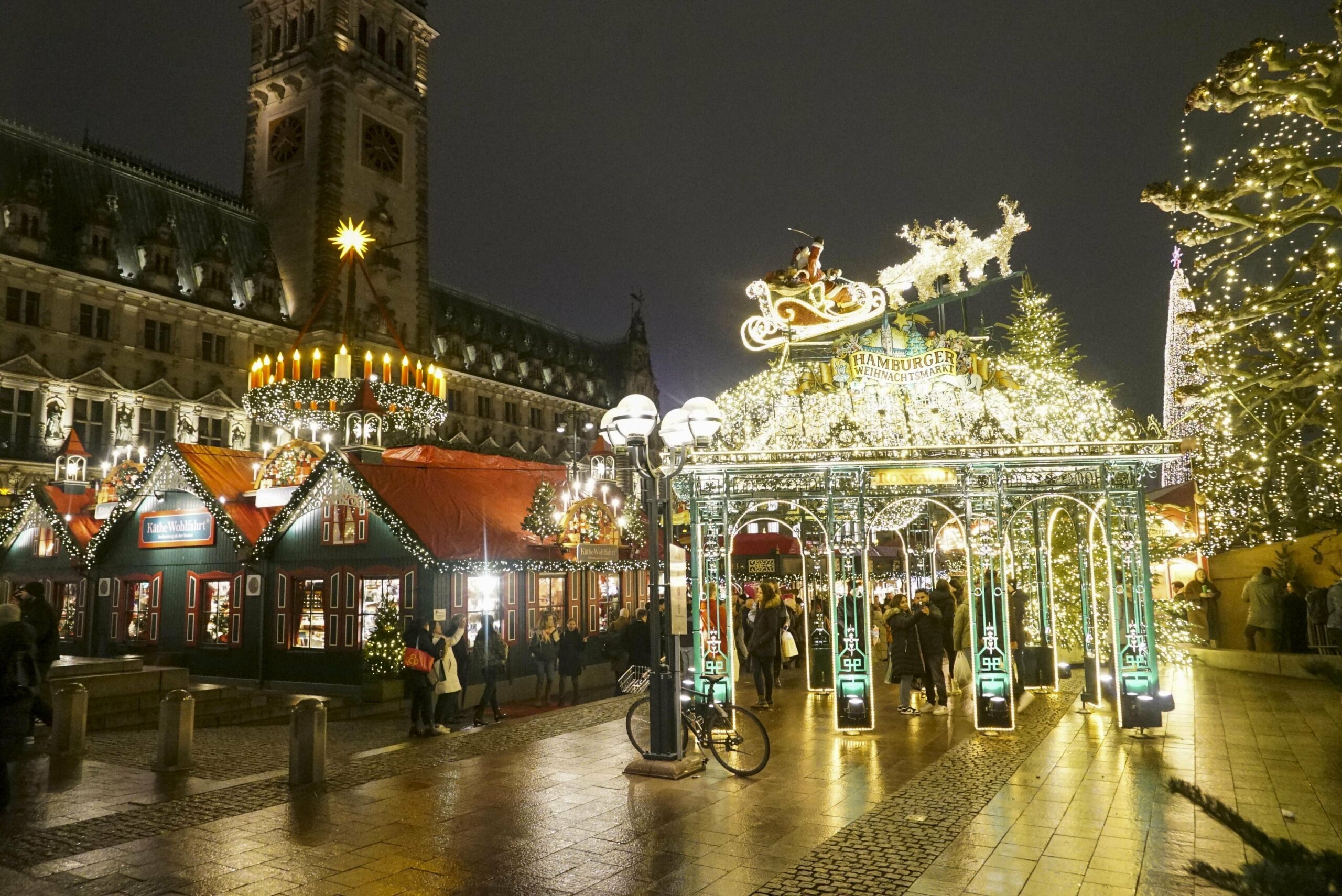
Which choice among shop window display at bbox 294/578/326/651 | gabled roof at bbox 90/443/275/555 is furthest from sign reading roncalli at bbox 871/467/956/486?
gabled roof at bbox 90/443/275/555

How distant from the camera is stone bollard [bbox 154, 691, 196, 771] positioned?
10984 mm

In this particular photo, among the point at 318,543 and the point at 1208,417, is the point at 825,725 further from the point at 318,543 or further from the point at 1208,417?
the point at 318,543

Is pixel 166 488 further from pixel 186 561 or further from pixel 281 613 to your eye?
pixel 281 613

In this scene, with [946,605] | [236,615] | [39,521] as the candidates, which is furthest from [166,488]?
[946,605]

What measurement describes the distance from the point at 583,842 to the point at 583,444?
64175 millimetres

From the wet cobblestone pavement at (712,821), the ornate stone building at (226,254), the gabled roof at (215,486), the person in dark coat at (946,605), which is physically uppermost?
the ornate stone building at (226,254)

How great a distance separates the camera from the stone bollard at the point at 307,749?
9820 millimetres

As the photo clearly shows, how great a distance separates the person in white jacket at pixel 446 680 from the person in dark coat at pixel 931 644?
704 centimetres

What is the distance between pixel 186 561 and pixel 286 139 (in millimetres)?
34427

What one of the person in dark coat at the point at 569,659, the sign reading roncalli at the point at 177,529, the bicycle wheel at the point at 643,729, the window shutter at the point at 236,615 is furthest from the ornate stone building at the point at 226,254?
the bicycle wheel at the point at 643,729

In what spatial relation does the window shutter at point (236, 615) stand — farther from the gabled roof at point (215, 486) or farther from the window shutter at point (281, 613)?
the window shutter at point (281, 613)

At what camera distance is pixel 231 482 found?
21.6 m

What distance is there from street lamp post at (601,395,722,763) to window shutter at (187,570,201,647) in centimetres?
1463

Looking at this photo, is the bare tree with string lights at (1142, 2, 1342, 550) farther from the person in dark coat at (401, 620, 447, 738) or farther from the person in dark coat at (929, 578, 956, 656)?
the person in dark coat at (401, 620, 447, 738)
